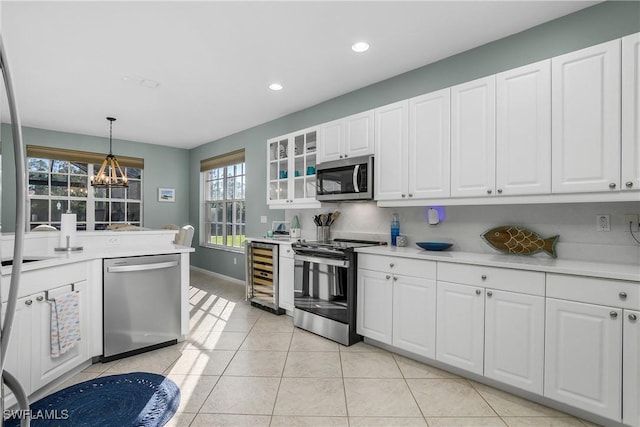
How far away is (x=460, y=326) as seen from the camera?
2.57 meters

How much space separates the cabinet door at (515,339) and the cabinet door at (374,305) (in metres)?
0.84

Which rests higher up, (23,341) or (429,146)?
(429,146)

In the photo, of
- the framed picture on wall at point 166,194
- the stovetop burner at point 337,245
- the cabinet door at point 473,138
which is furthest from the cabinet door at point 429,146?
the framed picture on wall at point 166,194

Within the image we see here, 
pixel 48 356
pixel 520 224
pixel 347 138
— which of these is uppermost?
pixel 347 138

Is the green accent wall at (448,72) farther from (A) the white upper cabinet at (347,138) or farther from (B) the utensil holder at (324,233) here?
(B) the utensil holder at (324,233)

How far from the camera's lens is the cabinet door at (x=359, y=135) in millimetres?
3486

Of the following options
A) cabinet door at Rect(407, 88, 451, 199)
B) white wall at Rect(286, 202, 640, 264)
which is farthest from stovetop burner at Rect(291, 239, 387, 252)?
cabinet door at Rect(407, 88, 451, 199)

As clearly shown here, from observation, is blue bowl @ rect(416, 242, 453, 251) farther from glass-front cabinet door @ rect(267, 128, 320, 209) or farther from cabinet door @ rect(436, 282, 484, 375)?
glass-front cabinet door @ rect(267, 128, 320, 209)

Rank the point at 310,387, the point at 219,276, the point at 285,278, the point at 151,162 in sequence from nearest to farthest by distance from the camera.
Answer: the point at 310,387 → the point at 285,278 → the point at 219,276 → the point at 151,162

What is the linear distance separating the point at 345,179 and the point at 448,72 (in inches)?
55.0

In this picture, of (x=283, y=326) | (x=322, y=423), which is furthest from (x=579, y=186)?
(x=283, y=326)

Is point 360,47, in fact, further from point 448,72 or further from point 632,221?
point 632,221

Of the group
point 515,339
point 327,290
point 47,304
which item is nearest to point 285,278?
point 327,290

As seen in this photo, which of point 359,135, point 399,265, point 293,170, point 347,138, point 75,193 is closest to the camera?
point 399,265
